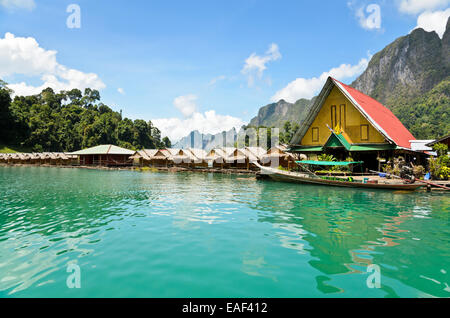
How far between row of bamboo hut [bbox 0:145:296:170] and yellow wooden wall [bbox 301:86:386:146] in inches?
158

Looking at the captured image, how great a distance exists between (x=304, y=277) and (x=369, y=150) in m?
22.3

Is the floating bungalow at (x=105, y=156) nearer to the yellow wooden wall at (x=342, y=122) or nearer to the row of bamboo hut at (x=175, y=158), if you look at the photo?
the row of bamboo hut at (x=175, y=158)

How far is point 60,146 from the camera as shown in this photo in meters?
82.8

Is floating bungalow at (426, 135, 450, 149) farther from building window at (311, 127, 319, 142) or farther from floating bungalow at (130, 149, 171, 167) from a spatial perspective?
floating bungalow at (130, 149, 171, 167)

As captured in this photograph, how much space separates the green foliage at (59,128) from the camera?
7269cm

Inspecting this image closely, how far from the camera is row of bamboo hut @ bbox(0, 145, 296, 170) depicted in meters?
37.2

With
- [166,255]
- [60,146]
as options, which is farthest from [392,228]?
[60,146]

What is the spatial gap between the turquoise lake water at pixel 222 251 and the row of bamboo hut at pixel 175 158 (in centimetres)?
1820

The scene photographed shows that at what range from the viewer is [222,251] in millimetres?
6148

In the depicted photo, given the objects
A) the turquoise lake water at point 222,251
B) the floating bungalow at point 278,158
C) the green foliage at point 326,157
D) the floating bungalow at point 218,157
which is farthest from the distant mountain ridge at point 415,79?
the turquoise lake water at point 222,251

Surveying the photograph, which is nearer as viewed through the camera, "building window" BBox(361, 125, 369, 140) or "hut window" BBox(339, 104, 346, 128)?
"building window" BBox(361, 125, 369, 140)

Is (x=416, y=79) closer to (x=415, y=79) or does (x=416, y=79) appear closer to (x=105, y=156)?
(x=415, y=79)

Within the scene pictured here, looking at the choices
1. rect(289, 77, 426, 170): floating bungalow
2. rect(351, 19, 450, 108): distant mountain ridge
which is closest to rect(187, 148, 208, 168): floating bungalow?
rect(289, 77, 426, 170): floating bungalow
